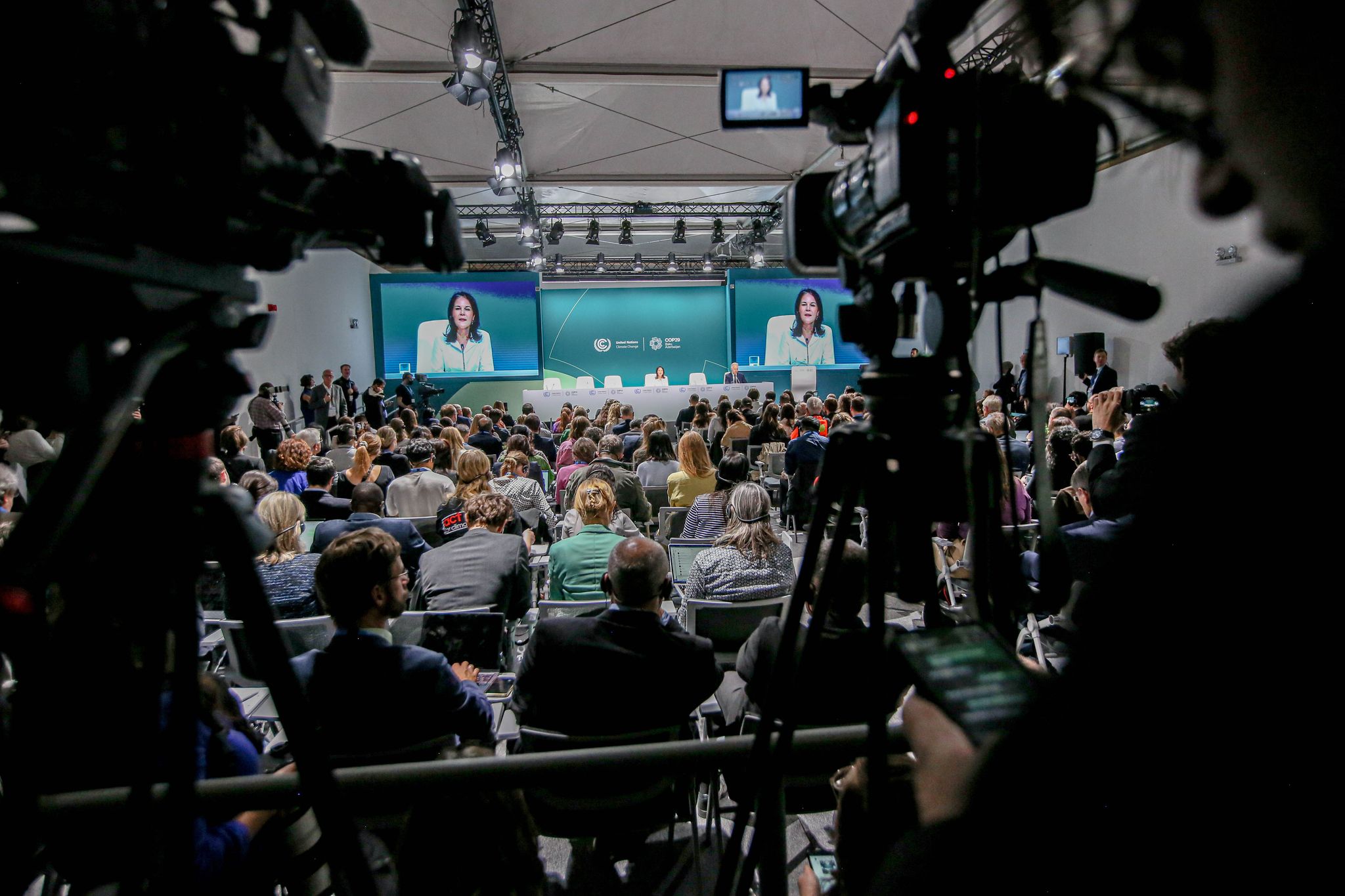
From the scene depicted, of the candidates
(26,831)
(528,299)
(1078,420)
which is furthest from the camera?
(528,299)

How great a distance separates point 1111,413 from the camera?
4.04 m

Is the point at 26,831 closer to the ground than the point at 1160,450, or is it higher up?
closer to the ground

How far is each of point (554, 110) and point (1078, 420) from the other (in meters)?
5.89

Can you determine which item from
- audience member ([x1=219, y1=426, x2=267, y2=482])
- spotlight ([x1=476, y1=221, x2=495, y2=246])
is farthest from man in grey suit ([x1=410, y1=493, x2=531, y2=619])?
spotlight ([x1=476, y1=221, x2=495, y2=246])

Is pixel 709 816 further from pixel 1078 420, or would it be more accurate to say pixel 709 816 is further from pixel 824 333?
pixel 824 333

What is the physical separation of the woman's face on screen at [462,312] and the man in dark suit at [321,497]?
11.8 meters

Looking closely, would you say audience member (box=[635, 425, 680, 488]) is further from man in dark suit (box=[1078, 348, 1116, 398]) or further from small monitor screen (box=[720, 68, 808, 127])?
man in dark suit (box=[1078, 348, 1116, 398])

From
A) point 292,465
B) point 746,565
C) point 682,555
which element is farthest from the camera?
point 292,465

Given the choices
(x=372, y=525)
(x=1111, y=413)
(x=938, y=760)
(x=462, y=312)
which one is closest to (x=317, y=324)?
(x=462, y=312)

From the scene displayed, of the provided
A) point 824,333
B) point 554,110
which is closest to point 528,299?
point 824,333

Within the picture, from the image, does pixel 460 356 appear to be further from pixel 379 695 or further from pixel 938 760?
pixel 938 760

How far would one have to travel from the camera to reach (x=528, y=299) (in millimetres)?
15438

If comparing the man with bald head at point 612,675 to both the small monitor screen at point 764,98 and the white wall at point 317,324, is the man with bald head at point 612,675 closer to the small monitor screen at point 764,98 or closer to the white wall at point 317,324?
the small monitor screen at point 764,98

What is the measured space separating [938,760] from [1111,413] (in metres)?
4.10
